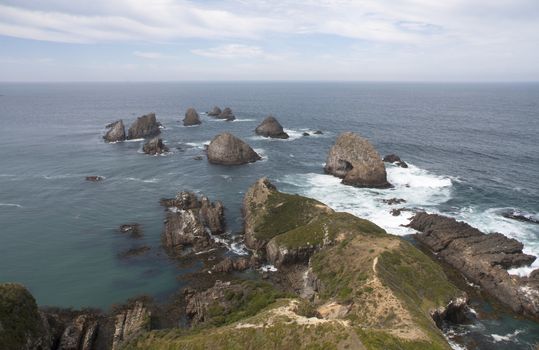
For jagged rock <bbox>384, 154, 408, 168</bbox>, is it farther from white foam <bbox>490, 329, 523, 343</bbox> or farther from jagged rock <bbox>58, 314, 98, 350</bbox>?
jagged rock <bbox>58, 314, 98, 350</bbox>

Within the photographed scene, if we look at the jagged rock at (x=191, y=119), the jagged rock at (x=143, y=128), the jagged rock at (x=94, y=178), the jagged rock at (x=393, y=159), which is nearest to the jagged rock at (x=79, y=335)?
the jagged rock at (x=94, y=178)

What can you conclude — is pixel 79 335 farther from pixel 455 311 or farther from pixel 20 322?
pixel 455 311

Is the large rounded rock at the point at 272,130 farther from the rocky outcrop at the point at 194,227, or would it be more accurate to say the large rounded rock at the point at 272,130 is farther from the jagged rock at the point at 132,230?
the jagged rock at the point at 132,230

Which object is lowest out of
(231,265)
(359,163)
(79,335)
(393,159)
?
(79,335)

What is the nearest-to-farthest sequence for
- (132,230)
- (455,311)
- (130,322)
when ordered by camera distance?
(130,322)
(455,311)
(132,230)

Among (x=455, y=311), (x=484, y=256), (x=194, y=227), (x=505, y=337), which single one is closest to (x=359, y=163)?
(x=484, y=256)

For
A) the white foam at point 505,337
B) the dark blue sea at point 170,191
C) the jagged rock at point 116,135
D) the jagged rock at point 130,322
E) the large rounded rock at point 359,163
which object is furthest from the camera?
the jagged rock at point 116,135

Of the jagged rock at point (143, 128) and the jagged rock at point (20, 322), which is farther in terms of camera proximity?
the jagged rock at point (143, 128)
